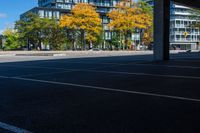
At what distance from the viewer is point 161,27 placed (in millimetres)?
23781

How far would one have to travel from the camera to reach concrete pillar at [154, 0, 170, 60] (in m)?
23.8

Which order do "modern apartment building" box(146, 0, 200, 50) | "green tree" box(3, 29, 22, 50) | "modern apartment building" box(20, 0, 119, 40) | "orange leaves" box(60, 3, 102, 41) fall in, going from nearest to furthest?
"orange leaves" box(60, 3, 102, 41) < "green tree" box(3, 29, 22, 50) < "modern apartment building" box(20, 0, 119, 40) < "modern apartment building" box(146, 0, 200, 50)

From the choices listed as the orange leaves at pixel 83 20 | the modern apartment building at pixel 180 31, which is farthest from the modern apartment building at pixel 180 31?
the orange leaves at pixel 83 20

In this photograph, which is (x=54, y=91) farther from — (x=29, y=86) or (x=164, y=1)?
(x=164, y=1)

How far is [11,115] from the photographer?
655 cm

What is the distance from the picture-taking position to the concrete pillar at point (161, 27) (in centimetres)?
2381

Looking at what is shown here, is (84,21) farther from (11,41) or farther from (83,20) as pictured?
(11,41)

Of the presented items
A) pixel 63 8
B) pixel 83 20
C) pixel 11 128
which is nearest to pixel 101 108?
pixel 11 128

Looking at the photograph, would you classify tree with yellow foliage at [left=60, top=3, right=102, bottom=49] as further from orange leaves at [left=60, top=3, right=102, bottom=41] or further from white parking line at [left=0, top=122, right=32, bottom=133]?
white parking line at [left=0, top=122, right=32, bottom=133]

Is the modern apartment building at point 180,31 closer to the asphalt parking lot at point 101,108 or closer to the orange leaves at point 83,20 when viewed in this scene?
the orange leaves at point 83,20

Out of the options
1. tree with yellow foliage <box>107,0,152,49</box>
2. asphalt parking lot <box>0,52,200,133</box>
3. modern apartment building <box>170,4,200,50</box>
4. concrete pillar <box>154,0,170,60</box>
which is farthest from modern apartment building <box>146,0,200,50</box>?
asphalt parking lot <box>0,52,200,133</box>

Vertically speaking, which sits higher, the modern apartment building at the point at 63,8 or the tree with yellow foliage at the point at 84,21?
the modern apartment building at the point at 63,8

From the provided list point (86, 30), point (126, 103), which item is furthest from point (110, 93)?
point (86, 30)

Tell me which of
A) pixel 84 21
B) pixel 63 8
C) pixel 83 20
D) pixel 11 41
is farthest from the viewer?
pixel 63 8
